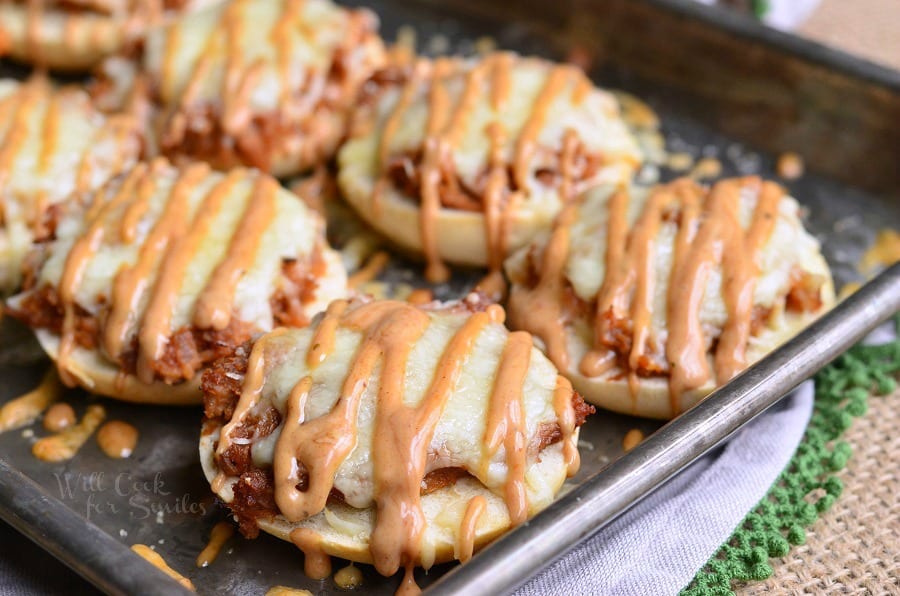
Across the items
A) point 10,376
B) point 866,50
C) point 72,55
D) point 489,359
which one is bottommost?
point 10,376

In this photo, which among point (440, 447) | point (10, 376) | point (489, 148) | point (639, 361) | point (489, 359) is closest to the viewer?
point (440, 447)

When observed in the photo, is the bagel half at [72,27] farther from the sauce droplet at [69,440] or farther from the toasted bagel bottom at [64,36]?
the sauce droplet at [69,440]

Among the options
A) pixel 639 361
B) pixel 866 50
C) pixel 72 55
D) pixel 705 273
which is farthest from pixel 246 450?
pixel 866 50

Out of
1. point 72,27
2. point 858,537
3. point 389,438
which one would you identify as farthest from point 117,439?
point 72,27

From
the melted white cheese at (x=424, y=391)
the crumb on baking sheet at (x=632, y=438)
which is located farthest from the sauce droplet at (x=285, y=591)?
the crumb on baking sheet at (x=632, y=438)

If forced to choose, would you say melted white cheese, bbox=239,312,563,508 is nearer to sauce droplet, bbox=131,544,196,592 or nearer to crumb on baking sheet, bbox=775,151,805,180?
sauce droplet, bbox=131,544,196,592

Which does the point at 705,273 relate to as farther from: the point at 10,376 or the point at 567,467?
the point at 10,376
